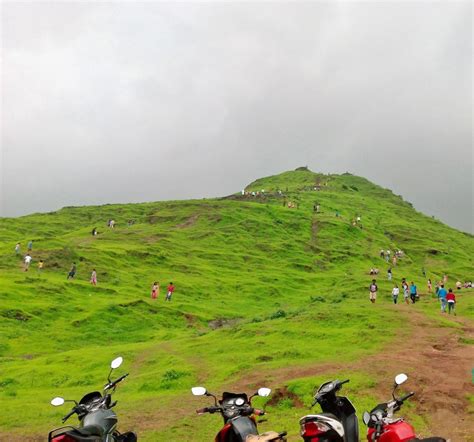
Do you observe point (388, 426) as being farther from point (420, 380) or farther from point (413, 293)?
point (413, 293)

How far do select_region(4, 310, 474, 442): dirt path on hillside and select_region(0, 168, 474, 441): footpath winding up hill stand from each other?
0.07 meters

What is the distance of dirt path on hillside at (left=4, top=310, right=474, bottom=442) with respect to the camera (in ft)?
43.9

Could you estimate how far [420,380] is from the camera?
16.2m

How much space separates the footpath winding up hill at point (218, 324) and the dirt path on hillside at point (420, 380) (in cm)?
7

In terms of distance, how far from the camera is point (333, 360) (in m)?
19.6

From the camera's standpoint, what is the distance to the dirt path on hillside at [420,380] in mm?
13391

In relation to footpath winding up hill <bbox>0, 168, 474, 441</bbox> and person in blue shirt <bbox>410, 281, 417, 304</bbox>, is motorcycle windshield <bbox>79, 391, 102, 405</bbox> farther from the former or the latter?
person in blue shirt <bbox>410, 281, 417, 304</bbox>

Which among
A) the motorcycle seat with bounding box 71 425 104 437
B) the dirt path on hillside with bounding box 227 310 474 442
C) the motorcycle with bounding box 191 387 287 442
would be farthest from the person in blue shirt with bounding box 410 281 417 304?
the motorcycle seat with bounding box 71 425 104 437

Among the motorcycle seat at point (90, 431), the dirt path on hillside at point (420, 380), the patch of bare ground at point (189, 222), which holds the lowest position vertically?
the dirt path on hillside at point (420, 380)

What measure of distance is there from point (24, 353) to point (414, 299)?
2972cm

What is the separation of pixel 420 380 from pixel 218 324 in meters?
26.0

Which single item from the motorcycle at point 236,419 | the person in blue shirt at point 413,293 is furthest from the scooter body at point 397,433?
the person in blue shirt at point 413,293

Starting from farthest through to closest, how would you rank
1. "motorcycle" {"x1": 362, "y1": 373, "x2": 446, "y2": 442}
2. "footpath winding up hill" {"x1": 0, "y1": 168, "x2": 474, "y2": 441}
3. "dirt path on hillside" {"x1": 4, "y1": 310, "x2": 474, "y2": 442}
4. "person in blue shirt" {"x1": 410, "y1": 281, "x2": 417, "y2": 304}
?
"person in blue shirt" {"x1": 410, "y1": 281, "x2": 417, "y2": 304}
"footpath winding up hill" {"x1": 0, "y1": 168, "x2": 474, "y2": 441}
"dirt path on hillside" {"x1": 4, "y1": 310, "x2": 474, "y2": 442}
"motorcycle" {"x1": 362, "y1": 373, "x2": 446, "y2": 442}

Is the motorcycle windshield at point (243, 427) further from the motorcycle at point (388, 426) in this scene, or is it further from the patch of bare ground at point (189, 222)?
the patch of bare ground at point (189, 222)
